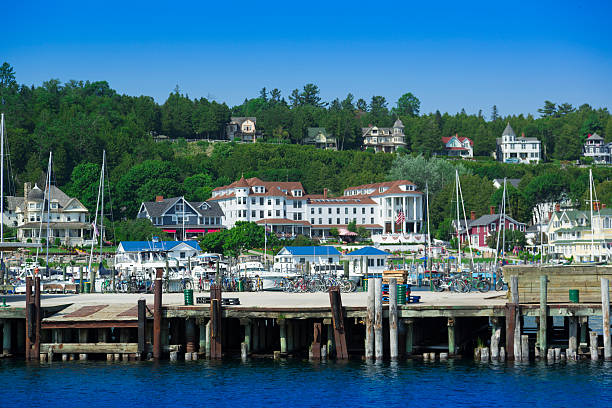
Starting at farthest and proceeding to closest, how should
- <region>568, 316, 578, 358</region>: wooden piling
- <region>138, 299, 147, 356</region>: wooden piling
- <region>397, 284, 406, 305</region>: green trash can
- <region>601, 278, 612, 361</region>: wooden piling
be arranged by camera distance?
<region>397, 284, 406, 305</region>: green trash can < <region>138, 299, 147, 356</region>: wooden piling < <region>568, 316, 578, 358</region>: wooden piling < <region>601, 278, 612, 361</region>: wooden piling

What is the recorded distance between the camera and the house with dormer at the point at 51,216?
5591 inches

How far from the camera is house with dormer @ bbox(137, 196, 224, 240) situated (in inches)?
6078

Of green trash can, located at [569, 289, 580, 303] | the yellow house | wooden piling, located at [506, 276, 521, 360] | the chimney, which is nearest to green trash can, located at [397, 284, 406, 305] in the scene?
wooden piling, located at [506, 276, 521, 360]

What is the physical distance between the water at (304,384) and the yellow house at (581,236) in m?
80.2

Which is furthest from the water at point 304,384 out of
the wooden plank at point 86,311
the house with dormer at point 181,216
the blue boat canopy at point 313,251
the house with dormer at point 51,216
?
the house with dormer at point 181,216

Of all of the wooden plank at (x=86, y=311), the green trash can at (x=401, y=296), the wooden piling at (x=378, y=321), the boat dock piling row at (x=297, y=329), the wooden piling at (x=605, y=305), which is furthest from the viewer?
the wooden plank at (x=86, y=311)

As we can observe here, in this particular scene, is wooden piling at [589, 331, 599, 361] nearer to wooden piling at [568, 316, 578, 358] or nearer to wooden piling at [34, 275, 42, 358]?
wooden piling at [568, 316, 578, 358]

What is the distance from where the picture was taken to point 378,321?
3925cm

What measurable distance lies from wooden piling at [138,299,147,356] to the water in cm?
78

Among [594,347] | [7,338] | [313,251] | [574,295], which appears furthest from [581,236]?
[7,338]

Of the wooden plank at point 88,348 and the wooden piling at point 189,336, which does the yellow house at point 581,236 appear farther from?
the wooden plank at point 88,348

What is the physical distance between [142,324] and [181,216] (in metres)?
116

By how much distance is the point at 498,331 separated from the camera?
40.2m

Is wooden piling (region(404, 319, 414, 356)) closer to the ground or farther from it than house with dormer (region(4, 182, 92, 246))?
closer to the ground
